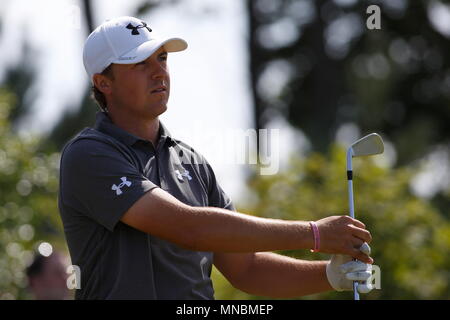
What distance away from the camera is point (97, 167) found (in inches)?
201

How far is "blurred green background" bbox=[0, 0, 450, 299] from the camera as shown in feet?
34.6

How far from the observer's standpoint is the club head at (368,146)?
5695mm

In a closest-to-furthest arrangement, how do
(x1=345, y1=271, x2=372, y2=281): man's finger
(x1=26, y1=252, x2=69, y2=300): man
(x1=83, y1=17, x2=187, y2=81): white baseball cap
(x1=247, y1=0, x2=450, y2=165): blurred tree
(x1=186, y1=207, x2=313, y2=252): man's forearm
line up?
(x1=186, y1=207, x2=313, y2=252): man's forearm < (x1=345, y1=271, x2=372, y2=281): man's finger < (x1=83, y1=17, x2=187, y2=81): white baseball cap < (x1=26, y1=252, x2=69, y2=300): man < (x1=247, y1=0, x2=450, y2=165): blurred tree

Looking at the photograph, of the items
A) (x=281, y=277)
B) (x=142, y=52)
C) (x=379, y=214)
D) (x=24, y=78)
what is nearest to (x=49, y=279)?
(x=281, y=277)

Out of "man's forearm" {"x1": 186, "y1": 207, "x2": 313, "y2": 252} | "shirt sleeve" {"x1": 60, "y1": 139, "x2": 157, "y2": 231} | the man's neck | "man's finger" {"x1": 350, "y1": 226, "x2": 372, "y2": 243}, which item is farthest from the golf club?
"shirt sleeve" {"x1": 60, "y1": 139, "x2": 157, "y2": 231}

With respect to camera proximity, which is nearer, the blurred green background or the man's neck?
the man's neck

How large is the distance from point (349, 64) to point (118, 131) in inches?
655

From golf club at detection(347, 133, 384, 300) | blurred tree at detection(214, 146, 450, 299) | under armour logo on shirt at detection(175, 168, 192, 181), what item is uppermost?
golf club at detection(347, 133, 384, 300)

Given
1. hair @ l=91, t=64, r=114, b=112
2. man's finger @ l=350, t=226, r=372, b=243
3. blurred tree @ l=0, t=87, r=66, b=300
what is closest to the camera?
man's finger @ l=350, t=226, r=372, b=243

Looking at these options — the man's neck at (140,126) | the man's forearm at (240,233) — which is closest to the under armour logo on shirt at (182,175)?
the man's neck at (140,126)

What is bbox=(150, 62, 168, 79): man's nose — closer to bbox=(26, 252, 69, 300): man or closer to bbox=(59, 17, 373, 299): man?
bbox=(59, 17, 373, 299): man

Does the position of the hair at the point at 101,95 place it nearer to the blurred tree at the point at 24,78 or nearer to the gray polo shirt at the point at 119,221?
the gray polo shirt at the point at 119,221

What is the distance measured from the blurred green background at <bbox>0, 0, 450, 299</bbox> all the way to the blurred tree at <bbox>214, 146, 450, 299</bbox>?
13 millimetres

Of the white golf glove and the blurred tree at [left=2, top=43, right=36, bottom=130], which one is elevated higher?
the blurred tree at [left=2, top=43, right=36, bottom=130]
